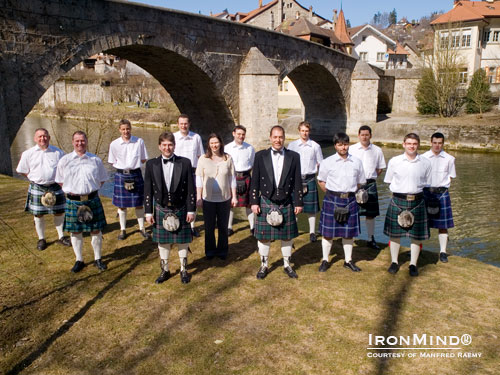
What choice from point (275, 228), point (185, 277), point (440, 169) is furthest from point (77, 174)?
point (440, 169)

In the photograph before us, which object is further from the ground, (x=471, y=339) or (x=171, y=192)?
(x=171, y=192)

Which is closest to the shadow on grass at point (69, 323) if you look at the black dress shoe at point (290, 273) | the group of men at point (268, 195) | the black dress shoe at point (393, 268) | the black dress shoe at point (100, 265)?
the black dress shoe at point (100, 265)

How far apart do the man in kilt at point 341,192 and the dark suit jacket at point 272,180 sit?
40 cm

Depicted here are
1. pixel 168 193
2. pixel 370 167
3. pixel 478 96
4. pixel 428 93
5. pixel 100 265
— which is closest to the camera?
pixel 168 193

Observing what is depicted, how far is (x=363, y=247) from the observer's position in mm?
5750

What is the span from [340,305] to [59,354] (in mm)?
2419

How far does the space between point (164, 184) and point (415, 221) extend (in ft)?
8.87

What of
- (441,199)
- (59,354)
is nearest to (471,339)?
(441,199)

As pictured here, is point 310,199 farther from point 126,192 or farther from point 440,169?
point 126,192

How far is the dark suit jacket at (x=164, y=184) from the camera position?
4188 mm

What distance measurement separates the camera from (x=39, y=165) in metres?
5.11

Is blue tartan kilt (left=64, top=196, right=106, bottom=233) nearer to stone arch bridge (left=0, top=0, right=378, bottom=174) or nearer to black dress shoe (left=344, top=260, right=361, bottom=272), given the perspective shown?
black dress shoe (left=344, top=260, right=361, bottom=272)

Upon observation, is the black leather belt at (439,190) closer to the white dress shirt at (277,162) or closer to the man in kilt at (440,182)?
the man in kilt at (440,182)

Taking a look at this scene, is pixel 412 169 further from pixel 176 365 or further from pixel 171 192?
pixel 176 365
